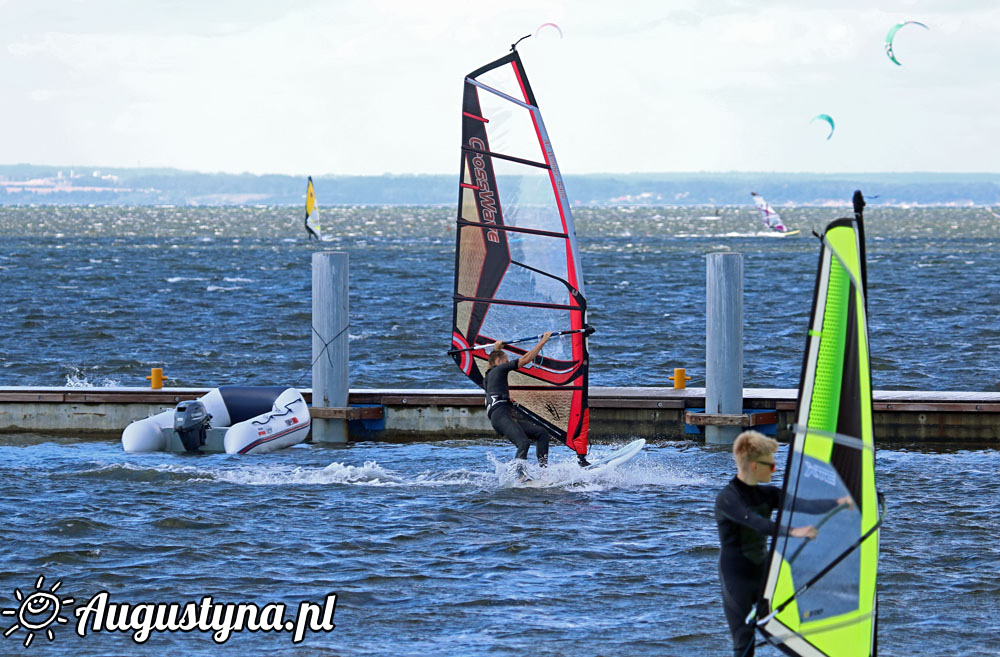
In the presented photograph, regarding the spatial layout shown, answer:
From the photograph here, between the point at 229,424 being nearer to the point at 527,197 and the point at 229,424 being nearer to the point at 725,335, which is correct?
the point at 527,197

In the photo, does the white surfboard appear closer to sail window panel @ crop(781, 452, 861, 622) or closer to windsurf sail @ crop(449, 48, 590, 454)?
windsurf sail @ crop(449, 48, 590, 454)

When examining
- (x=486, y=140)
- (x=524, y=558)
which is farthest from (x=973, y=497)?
(x=486, y=140)

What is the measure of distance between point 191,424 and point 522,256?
453cm

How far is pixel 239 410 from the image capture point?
53.3 ft

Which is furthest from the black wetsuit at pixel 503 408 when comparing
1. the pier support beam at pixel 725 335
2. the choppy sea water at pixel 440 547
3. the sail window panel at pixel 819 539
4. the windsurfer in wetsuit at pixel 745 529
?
the sail window panel at pixel 819 539

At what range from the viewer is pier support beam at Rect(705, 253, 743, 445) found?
1502 centimetres

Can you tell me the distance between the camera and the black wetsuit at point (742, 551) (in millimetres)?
6691

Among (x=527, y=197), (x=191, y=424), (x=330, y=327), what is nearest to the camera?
(x=527, y=197)

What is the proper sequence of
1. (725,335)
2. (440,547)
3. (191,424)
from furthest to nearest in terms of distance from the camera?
(191,424), (725,335), (440,547)

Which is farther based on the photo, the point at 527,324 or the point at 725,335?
the point at 725,335

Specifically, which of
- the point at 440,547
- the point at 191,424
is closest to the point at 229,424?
the point at 191,424

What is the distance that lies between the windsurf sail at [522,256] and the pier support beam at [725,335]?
167 cm

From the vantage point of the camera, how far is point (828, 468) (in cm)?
639

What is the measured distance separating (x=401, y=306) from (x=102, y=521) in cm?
2924
